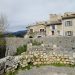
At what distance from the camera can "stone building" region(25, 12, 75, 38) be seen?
47875 mm

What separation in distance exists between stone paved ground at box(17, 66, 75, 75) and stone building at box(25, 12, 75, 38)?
25891 mm

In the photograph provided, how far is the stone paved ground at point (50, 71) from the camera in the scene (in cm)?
2122

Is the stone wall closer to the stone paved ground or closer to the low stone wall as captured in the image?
the low stone wall

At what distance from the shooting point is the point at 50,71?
842 inches

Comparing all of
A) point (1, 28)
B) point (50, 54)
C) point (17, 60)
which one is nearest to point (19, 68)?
point (17, 60)

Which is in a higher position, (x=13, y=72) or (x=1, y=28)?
(x=1, y=28)

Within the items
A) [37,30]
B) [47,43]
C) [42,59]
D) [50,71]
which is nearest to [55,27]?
[37,30]

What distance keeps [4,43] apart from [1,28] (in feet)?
27.5

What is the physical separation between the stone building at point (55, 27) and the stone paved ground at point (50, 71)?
84.9 ft

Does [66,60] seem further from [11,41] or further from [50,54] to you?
[11,41]

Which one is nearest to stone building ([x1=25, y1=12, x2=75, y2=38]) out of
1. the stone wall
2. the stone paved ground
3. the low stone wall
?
the stone wall

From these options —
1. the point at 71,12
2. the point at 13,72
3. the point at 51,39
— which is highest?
the point at 71,12

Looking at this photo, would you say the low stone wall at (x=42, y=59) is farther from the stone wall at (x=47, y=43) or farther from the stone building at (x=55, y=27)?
the stone building at (x=55, y=27)

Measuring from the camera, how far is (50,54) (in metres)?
22.6
